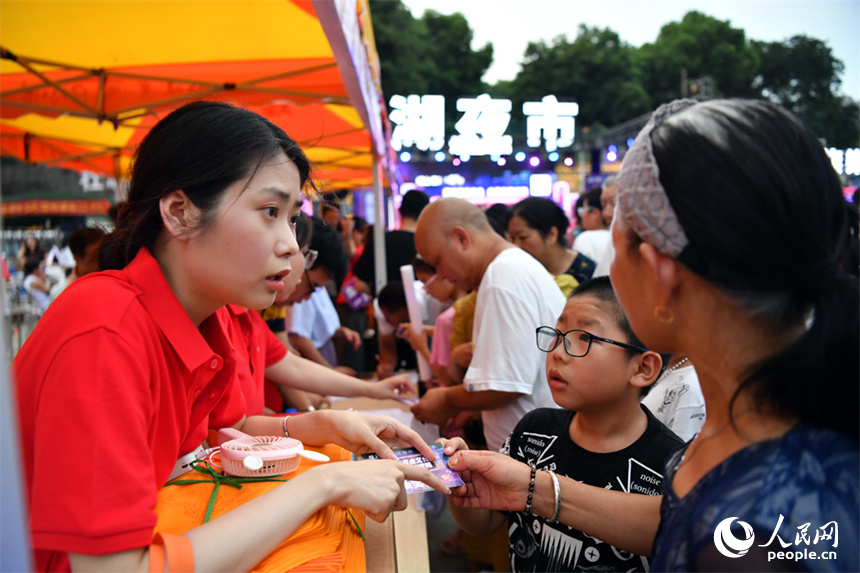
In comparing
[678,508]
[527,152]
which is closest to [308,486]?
[678,508]

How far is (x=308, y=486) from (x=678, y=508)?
0.72 m

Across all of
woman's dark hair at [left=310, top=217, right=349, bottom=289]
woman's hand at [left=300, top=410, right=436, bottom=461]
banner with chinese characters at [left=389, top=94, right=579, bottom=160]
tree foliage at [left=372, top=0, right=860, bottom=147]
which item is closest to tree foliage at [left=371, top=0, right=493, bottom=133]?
tree foliage at [left=372, top=0, right=860, bottom=147]

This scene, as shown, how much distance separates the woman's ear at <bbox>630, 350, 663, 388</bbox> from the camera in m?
1.74

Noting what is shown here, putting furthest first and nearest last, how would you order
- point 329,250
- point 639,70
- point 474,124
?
point 639,70 < point 474,124 < point 329,250

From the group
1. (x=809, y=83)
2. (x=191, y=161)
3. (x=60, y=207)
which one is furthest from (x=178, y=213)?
(x=809, y=83)

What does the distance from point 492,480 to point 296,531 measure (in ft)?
1.71

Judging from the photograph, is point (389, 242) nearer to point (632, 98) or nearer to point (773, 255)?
point (773, 255)

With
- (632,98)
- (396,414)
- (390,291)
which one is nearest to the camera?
(396,414)

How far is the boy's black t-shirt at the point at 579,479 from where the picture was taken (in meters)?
1.56

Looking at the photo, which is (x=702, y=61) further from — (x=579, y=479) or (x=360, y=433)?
(x=360, y=433)

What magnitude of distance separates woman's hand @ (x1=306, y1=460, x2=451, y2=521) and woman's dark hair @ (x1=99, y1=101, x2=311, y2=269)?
2.06 feet

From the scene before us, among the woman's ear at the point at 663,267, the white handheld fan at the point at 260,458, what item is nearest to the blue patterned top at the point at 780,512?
the woman's ear at the point at 663,267

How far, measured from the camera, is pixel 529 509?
1.49 metres

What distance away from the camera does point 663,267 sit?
38.9 inches
